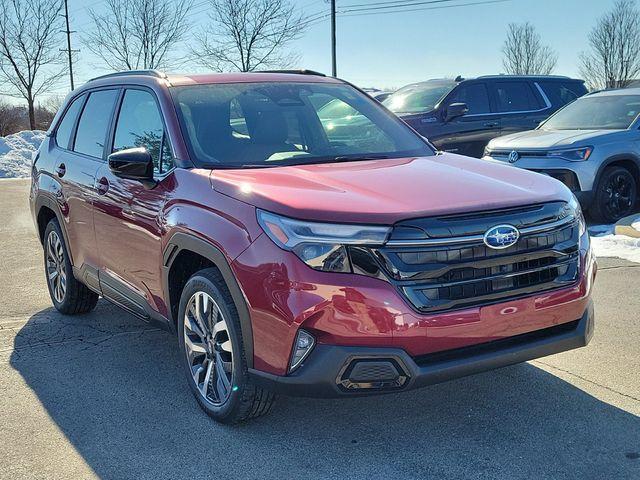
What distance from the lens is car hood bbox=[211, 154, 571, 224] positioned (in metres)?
3.10

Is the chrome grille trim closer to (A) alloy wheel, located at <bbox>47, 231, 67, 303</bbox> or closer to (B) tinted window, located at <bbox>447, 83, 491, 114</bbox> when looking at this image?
(A) alloy wheel, located at <bbox>47, 231, 67, 303</bbox>

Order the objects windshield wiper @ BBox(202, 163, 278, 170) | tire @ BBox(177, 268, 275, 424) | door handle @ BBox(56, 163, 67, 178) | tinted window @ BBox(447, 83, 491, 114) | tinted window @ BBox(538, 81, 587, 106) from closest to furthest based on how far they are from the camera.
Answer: tire @ BBox(177, 268, 275, 424), windshield wiper @ BBox(202, 163, 278, 170), door handle @ BBox(56, 163, 67, 178), tinted window @ BBox(447, 83, 491, 114), tinted window @ BBox(538, 81, 587, 106)

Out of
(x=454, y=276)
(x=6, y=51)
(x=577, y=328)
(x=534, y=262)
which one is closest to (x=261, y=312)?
(x=454, y=276)

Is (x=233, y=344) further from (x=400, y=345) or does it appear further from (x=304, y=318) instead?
(x=400, y=345)

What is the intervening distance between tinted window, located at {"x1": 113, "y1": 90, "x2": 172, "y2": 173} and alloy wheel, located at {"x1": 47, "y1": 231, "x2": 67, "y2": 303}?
1.32 meters

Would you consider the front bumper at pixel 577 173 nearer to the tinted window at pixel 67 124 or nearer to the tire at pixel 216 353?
the tinted window at pixel 67 124

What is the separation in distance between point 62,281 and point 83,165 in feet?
3.65

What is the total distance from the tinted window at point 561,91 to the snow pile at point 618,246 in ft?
15.4

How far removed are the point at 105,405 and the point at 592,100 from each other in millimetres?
8240

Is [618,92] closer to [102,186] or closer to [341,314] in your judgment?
[102,186]

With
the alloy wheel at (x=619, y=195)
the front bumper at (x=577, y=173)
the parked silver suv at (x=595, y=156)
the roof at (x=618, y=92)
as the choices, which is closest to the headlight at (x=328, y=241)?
the front bumper at (x=577, y=173)

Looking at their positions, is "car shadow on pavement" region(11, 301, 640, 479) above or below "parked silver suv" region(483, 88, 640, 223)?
below

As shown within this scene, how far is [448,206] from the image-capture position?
3141 mm

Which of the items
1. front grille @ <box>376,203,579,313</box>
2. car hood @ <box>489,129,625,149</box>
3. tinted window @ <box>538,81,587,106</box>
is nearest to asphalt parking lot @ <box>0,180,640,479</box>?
front grille @ <box>376,203,579,313</box>
